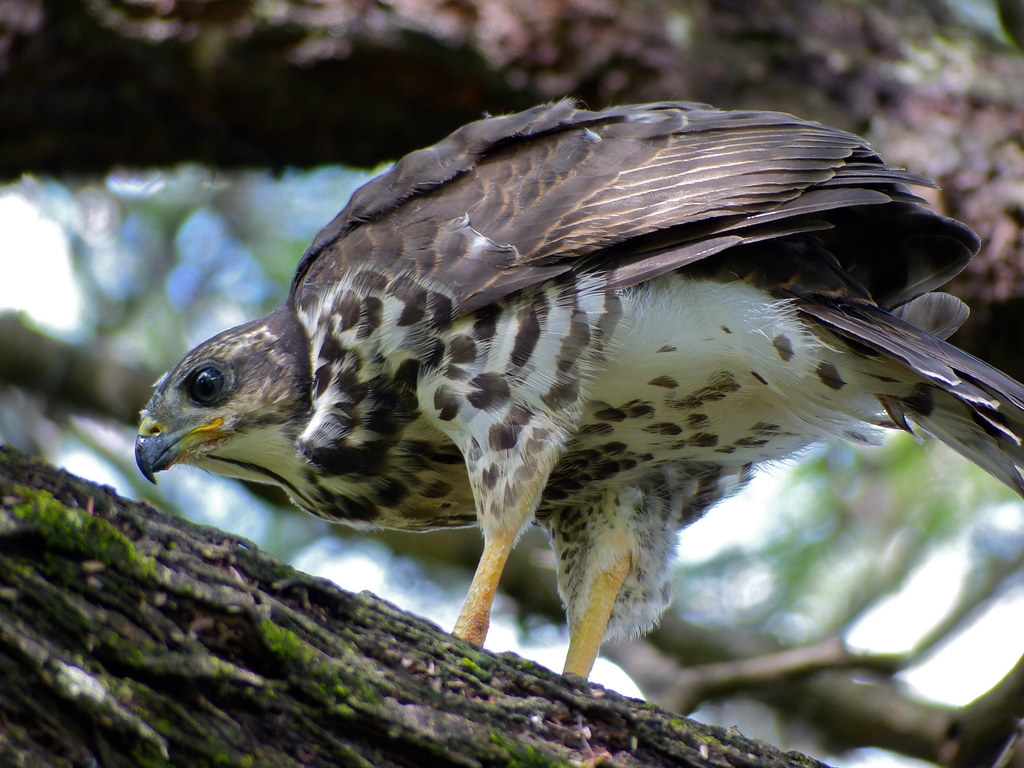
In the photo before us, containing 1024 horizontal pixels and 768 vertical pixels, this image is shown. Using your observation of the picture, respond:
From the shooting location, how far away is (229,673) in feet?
6.34

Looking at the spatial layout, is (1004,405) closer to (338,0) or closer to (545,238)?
(545,238)

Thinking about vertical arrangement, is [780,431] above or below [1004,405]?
above

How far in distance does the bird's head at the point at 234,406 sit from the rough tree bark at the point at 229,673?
157 centimetres

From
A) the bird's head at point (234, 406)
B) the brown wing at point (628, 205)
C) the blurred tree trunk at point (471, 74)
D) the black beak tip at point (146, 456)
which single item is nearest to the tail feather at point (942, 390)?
the brown wing at point (628, 205)

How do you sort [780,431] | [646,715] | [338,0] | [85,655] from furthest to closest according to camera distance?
[338,0] < [780,431] < [646,715] < [85,655]

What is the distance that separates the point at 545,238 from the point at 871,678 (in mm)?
3096

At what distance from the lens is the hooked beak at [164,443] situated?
3.88 metres

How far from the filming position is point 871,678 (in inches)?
199

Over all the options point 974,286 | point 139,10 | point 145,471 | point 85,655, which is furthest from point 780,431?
point 139,10

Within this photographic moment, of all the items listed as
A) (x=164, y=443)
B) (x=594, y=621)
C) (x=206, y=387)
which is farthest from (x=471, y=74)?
(x=594, y=621)

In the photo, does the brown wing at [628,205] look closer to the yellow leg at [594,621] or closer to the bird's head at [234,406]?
the bird's head at [234,406]

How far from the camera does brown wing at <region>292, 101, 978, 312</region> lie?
129 inches

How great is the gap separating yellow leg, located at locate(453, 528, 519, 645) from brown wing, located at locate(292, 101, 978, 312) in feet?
2.63

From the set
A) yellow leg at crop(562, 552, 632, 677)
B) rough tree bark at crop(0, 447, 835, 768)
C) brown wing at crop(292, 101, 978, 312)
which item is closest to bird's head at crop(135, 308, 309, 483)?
brown wing at crop(292, 101, 978, 312)
